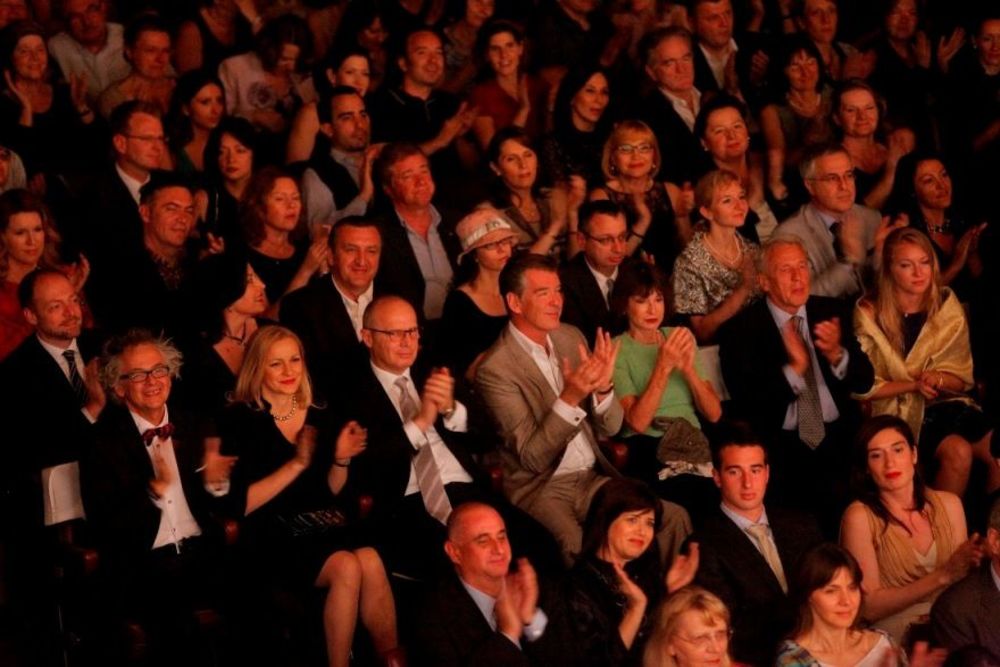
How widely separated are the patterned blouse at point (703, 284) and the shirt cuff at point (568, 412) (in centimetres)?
118

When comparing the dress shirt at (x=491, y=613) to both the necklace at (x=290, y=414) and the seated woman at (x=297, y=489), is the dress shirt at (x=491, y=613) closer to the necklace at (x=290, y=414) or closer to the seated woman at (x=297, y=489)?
the seated woman at (x=297, y=489)

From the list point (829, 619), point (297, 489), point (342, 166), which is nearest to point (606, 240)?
point (342, 166)

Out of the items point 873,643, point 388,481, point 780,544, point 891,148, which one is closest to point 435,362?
point 388,481

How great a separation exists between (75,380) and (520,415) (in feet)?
Answer: 4.42

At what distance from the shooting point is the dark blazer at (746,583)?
502cm

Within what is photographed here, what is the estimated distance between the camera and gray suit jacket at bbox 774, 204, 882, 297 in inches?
259

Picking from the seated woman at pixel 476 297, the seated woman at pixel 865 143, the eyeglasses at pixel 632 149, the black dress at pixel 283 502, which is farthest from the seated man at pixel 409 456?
the seated woman at pixel 865 143

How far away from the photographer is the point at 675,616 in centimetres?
457

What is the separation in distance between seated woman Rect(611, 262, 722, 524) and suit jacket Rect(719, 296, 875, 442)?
127 millimetres

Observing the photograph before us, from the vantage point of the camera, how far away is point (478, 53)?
24.6ft

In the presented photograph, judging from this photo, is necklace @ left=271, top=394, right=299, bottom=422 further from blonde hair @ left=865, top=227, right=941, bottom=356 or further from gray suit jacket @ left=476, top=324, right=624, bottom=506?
blonde hair @ left=865, top=227, right=941, bottom=356

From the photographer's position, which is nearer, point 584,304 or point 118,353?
point 118,353

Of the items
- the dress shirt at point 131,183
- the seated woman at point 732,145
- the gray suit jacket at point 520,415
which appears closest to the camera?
the gray suit jacket at point 520,415

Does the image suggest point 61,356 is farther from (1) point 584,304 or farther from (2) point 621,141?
(2) point 621,141
